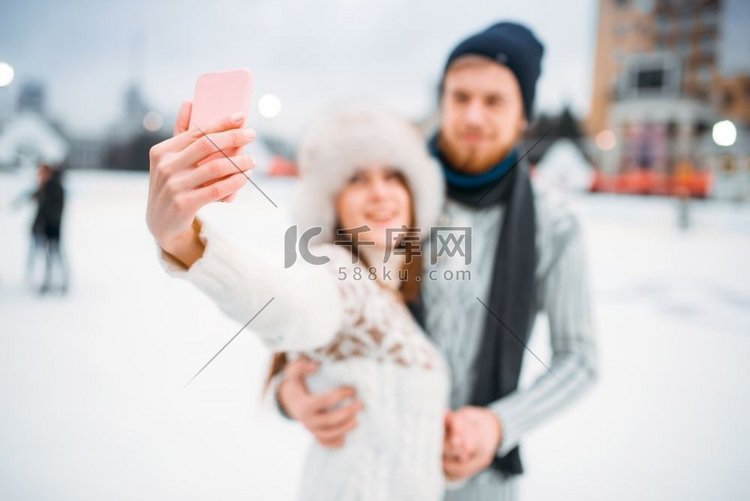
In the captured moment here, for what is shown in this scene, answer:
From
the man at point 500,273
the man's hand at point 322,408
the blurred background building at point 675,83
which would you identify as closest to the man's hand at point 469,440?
the man at point 500,273

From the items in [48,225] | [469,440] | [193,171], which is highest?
[193,171]

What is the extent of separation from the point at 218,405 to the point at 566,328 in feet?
4.45

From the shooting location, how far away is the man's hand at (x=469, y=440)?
622 mm

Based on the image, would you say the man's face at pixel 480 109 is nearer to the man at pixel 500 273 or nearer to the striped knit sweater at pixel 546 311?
the man at pixel 500 273

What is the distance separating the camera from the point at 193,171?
0.35 metres

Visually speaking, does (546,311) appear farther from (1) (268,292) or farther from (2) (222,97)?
(2) (222,97)

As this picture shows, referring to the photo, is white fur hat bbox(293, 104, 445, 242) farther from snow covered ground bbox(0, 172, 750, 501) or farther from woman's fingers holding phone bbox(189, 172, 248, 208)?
woman's fingers holding phone bbox(189, 172, 248, 208)

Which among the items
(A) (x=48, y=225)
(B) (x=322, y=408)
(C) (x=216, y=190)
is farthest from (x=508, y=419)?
(A) (x=48, y=225)

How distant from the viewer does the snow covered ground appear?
1.22m

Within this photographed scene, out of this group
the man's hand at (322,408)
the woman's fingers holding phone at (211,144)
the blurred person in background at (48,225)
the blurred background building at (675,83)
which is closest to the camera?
the woman's fingers holding phone at (211,144)

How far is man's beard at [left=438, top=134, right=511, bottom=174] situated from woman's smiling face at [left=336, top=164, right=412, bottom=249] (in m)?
0.14

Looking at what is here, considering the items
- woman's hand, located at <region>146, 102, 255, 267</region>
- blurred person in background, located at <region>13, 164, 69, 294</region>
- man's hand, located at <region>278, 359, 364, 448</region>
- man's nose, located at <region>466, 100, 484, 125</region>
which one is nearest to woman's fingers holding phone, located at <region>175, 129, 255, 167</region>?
woman's hand, located at <region>146, 102, 255, 267</region>

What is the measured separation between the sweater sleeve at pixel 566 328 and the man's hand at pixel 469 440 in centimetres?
5

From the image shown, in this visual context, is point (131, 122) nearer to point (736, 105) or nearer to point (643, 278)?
point (736, 105)
